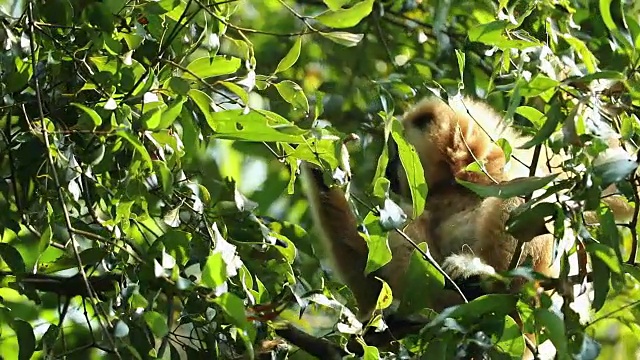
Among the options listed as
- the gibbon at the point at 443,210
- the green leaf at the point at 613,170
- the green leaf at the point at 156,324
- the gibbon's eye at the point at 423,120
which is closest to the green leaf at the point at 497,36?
the green leaf at the point at 613,170

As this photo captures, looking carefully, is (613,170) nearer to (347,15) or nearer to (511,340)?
(511,340)

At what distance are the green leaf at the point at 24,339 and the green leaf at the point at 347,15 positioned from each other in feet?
2.04

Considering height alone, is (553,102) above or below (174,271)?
above

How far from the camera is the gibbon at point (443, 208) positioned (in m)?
2.30

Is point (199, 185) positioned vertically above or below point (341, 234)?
above

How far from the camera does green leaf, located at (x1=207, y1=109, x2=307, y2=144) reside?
1.23 m

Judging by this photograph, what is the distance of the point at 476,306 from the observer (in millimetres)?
1187

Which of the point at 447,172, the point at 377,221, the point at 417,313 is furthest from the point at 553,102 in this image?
the point at 447,172

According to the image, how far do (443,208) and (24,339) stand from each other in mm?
1442

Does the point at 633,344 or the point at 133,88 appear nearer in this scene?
the point at 133,88

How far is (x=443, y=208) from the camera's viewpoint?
251 centimetres

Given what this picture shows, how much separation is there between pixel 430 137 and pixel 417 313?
3.99 ft

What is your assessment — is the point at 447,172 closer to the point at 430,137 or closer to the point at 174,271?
the point at 430,137

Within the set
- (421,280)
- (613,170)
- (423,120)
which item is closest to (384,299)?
(421,280)
